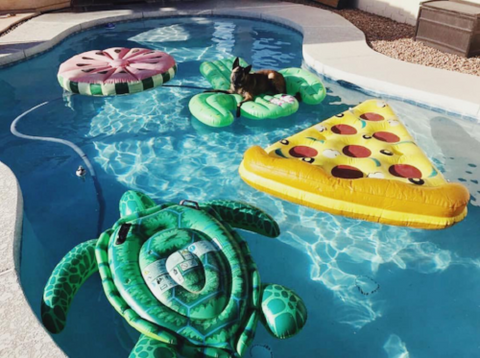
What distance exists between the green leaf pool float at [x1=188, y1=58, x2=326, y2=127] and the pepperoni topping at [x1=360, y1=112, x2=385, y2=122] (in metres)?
1.05

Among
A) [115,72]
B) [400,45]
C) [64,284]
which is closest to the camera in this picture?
[64,284]

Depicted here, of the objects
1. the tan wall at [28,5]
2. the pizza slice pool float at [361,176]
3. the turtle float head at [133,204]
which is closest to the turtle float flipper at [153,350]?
the turtle float head at [133,204]

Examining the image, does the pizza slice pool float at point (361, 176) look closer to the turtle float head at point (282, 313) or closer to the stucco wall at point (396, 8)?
the turtle float head at point (282, 313)

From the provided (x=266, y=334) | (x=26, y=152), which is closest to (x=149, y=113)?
(x=26, y=152)

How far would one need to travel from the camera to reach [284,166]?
14.9ft

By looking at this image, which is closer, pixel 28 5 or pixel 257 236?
pixel 257 236

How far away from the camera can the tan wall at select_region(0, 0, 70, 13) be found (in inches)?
437

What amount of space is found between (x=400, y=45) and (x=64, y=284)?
26.7ft

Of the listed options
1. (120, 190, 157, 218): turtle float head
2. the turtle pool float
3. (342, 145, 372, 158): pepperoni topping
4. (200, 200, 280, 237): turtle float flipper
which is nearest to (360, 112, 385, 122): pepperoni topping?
(342, 145, 372, 158): pepperoni topping

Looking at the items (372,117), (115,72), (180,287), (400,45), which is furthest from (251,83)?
(400,45)

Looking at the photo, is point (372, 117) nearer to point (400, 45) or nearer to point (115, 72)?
point (115, 72)

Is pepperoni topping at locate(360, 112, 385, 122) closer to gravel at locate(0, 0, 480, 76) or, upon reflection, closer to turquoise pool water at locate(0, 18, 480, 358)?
turquoise pool water at locate(0, 18, 480, 358)

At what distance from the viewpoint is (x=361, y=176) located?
454 cm

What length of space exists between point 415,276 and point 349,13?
357 inches
